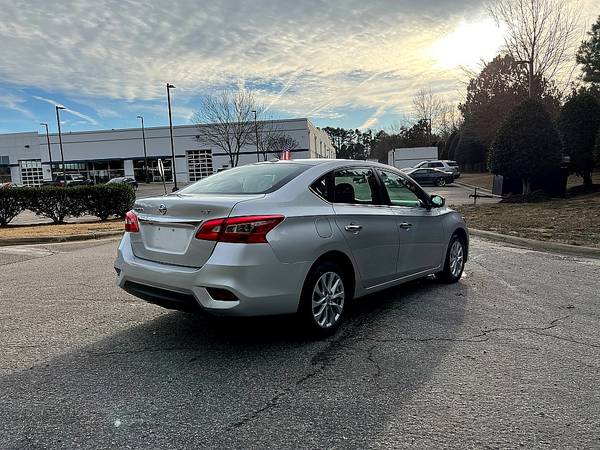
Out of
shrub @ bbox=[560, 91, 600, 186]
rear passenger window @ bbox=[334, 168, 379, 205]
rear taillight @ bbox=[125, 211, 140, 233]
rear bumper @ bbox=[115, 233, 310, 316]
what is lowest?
rear bumper @ bbox=[115, 233, 310, 316]

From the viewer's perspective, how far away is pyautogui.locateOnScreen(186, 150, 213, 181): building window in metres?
64.3

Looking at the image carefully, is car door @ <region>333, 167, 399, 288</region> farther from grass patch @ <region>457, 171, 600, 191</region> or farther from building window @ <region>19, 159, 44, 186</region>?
building window @ <region>19, 159, 44, 186</region>

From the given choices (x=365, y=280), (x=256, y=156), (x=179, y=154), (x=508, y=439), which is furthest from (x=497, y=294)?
(x=179, y=154)

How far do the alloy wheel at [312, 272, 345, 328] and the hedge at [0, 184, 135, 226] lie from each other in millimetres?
14093

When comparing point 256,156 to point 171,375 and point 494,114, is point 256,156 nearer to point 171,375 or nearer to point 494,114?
point 494,114

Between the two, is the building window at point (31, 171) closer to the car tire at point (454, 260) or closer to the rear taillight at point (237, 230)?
the car tire at point (454, 260)

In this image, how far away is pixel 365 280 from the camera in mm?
4762

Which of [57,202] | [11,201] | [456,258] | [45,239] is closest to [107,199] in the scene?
[57,202]

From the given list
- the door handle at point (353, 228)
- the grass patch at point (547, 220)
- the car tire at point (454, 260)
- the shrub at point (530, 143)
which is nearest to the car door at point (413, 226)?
the car tire at point (454, 260)

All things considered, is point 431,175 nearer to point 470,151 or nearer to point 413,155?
point 413,155

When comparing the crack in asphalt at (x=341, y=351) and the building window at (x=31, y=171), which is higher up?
the building window at (x=31, y=171)

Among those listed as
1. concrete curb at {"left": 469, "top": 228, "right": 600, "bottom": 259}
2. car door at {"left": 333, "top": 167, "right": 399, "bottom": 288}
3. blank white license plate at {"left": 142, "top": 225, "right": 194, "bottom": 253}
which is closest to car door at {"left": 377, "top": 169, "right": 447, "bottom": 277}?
car door at {"left": 333, "top": 167, "right": 399, "bottom": 288}

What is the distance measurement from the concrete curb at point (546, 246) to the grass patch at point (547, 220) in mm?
295

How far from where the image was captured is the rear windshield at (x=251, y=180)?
171 inches
